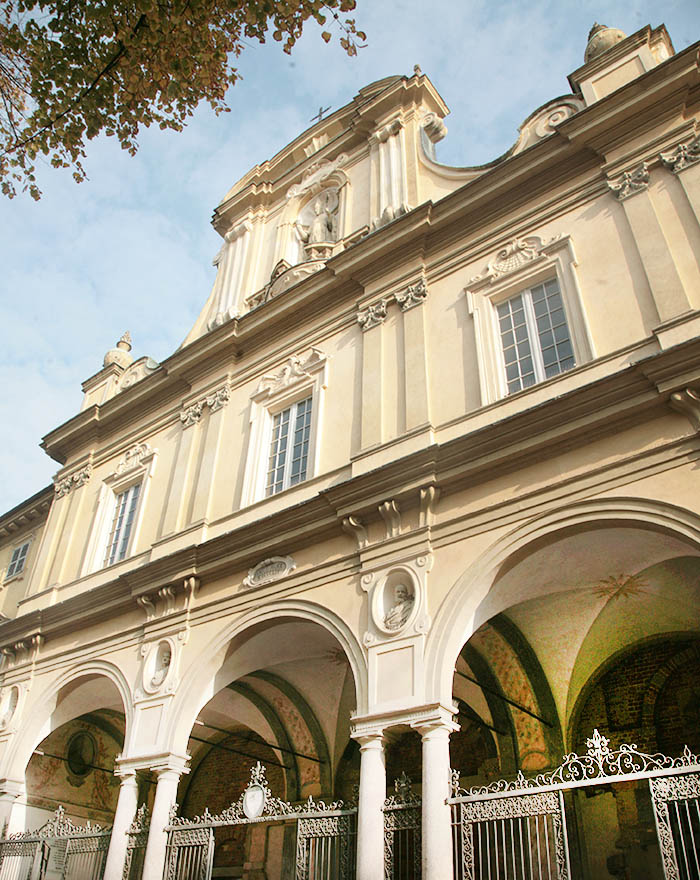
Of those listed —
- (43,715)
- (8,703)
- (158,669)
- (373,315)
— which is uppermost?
(373,315)

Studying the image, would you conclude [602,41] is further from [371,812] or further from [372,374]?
[371,812]

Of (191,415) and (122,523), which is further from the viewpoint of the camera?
(122,523)

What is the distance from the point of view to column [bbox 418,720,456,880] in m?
7.02

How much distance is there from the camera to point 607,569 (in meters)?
8.84

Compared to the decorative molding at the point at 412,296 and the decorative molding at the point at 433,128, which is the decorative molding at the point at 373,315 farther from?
the decorative molding at the point at 433,128

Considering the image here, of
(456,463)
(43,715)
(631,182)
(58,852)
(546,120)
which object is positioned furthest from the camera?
(43,715)

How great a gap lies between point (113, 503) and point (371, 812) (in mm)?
9919

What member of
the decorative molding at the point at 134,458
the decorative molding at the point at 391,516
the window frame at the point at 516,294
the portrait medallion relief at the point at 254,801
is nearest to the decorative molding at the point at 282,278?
the decorative molding at the point at 134,458

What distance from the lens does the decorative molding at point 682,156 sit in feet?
31.4

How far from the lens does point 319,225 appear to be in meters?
15.7

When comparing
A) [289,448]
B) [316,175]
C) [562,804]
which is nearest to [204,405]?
[289,448]

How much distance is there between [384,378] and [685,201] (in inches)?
186

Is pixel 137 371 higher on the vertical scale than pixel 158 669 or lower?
higher

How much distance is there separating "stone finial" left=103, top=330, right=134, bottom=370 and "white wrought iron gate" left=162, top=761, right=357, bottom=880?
1204 centimetres
